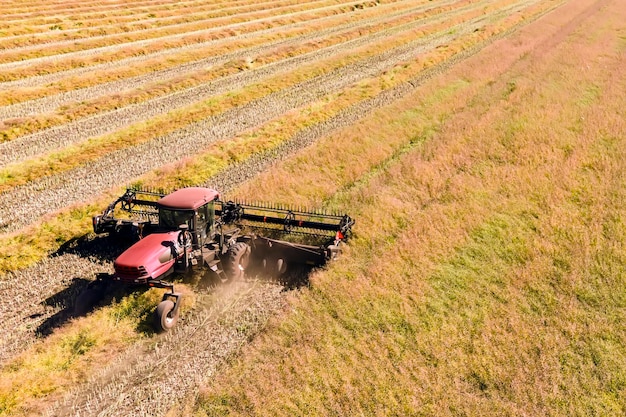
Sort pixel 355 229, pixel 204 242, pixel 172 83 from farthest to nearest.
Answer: pixel 172 83 → pixel 355 229 → pixel 204 242

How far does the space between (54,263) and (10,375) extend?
15.4ft

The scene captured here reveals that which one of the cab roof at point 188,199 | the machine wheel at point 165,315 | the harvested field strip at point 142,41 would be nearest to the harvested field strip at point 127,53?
the harvested field strip at point 142,41

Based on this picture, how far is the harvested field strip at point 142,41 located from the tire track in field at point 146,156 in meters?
17.4

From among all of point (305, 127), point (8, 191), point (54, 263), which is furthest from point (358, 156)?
point (8, 191)

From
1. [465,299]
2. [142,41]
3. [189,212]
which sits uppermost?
[142,41]

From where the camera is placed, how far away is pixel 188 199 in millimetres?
12641

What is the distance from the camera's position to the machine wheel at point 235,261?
13188mm

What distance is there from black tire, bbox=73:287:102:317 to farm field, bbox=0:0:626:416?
8.5 inches

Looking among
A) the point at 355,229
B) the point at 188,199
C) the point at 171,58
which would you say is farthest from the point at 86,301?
the point at 171,58

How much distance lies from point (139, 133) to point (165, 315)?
15448 mm

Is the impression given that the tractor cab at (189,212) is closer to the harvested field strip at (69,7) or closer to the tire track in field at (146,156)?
the tire track in field at (146,156)

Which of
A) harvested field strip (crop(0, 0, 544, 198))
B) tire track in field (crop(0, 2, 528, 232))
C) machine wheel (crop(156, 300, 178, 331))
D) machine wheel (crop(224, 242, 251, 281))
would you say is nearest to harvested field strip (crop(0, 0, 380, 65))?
harvested field strip (crop(0, 0, 544, 198))

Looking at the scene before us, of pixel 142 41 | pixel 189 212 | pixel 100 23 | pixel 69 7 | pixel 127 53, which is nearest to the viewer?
pixel 189 212

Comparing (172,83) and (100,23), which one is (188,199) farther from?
(100,23)
